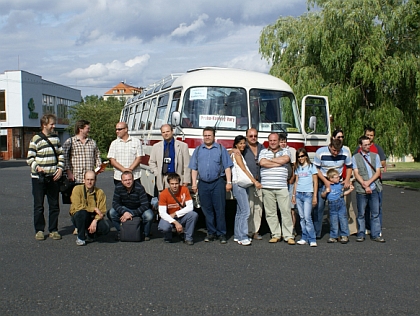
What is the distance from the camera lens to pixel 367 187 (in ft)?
28.9

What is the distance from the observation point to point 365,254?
7.83m

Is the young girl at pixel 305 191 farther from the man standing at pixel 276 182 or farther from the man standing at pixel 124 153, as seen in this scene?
the man standing at pixel 124 153

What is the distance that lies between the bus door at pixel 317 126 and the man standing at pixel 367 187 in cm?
182

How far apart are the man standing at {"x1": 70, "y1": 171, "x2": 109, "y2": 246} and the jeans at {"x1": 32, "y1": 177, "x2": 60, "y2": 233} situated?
427 mm

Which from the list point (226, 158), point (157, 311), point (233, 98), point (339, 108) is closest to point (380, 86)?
point (339, 108)

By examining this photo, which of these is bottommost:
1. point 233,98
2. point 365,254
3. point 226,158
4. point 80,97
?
point 365,254

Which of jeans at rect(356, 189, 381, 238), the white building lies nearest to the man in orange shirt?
jeans at rect(356, 189, 381, 238)

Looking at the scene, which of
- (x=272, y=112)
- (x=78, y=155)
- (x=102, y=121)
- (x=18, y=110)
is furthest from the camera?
(x=18, y=110)

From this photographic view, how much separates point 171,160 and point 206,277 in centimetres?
294

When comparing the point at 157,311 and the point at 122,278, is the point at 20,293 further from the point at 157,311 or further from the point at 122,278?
the point at 157,311

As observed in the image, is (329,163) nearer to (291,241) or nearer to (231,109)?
(291,241)

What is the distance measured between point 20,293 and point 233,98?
5.61 m

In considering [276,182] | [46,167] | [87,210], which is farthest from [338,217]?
[46,167]

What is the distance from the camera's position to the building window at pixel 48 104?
2364 inches
